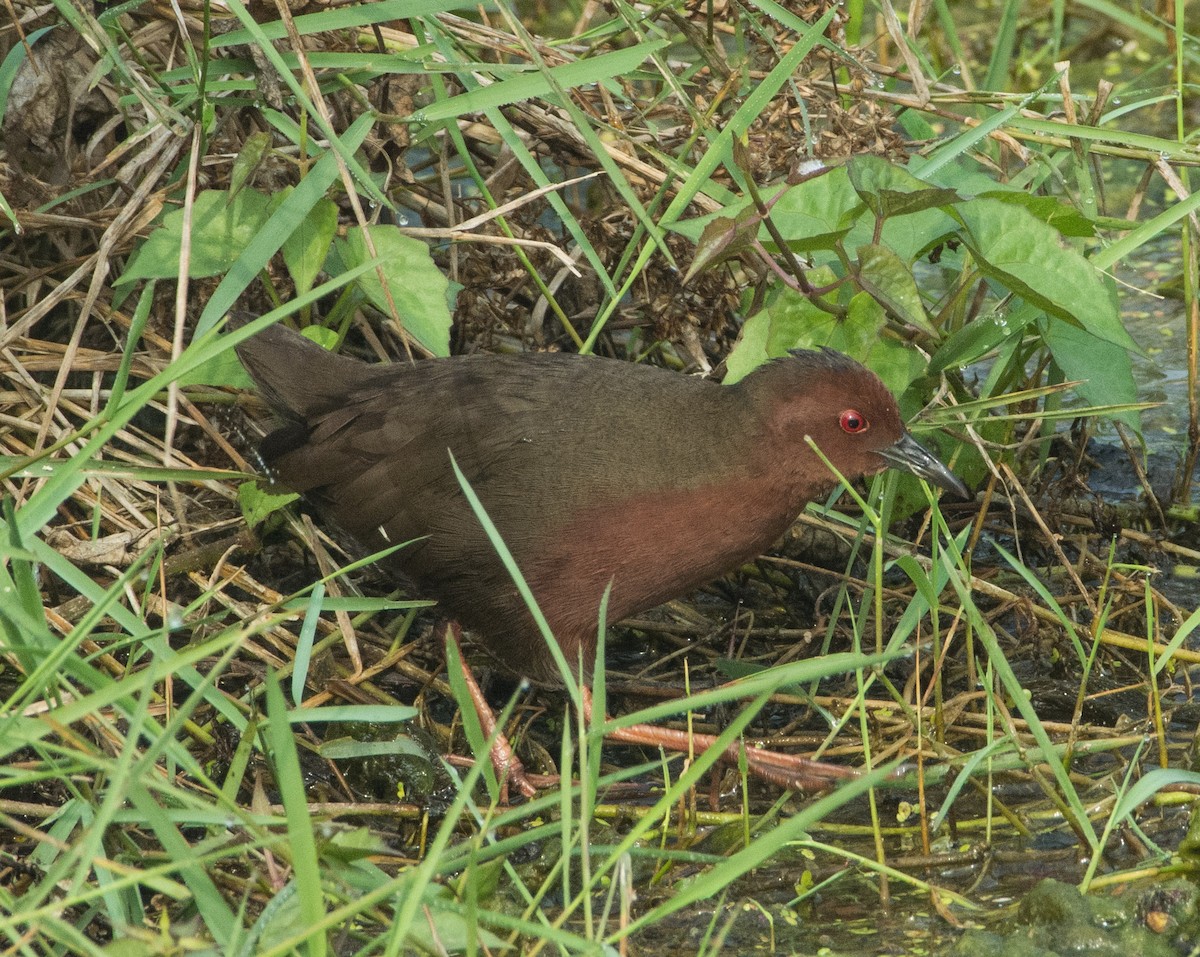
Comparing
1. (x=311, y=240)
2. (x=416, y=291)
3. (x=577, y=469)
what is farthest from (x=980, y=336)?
(x=311, y=240)

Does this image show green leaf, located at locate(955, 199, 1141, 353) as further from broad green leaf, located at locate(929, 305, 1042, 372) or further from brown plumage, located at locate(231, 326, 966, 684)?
brown plumage, located at locate(231, 326, 966, 684)

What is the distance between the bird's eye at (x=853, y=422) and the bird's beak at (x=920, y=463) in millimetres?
71

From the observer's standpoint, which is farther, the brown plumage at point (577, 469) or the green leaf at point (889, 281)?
the brown plumage at point (577, 469)

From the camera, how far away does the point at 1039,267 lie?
3.01m

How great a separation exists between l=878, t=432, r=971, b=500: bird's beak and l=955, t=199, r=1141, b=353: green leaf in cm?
38

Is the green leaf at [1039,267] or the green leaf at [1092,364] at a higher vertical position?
the green leaf at [1039,267]

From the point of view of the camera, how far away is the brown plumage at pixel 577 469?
10.0ft

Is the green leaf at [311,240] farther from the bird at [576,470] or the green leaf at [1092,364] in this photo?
the green leaf at [1092,364]

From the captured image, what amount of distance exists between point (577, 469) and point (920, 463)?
71 cm

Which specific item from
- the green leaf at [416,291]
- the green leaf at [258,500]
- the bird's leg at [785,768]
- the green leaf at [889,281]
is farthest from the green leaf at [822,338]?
the green leaf at [258,500]

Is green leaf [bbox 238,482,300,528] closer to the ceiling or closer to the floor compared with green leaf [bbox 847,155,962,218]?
closer to the floor

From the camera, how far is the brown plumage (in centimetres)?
305

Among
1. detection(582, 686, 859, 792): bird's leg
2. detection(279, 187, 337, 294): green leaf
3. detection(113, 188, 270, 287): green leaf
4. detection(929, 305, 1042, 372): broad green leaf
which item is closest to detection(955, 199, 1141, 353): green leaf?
detection(929, 305, 1042, 372): broad green leaf

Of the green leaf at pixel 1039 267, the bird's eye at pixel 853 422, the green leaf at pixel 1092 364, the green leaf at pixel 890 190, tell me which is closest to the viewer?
the green leaf at pixel 890 190
